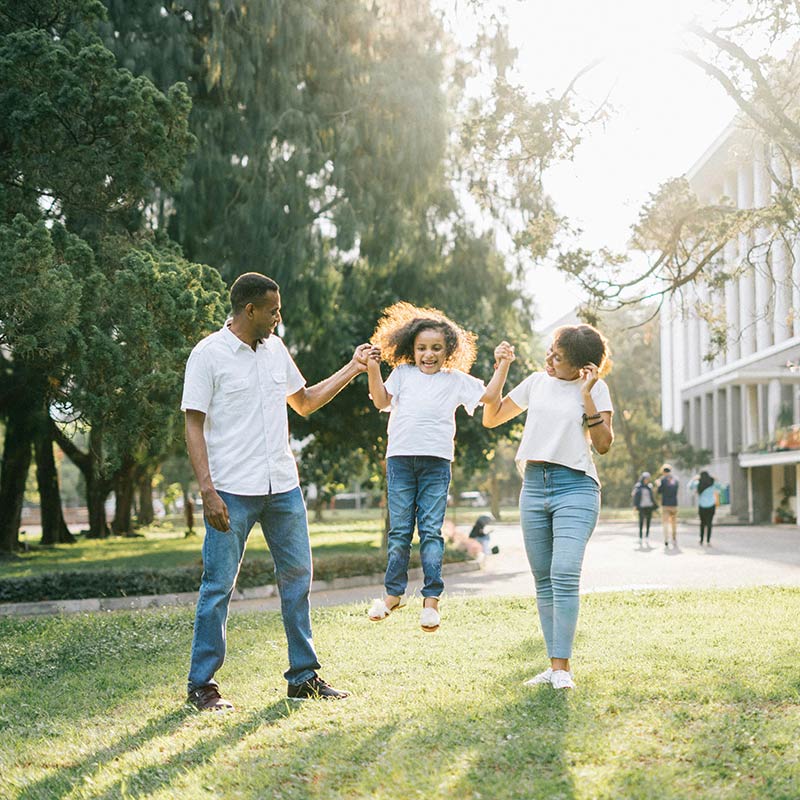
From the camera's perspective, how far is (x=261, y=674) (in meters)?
7.00

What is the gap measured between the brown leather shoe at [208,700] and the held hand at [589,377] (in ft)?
8.07

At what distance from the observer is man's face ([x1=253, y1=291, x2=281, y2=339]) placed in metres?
5.76

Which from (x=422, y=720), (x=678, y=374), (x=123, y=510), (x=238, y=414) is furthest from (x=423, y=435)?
(x=678, y=374)

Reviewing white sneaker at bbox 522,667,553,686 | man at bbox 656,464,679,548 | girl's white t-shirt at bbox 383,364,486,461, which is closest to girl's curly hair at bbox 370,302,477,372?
girl's white t-shirt at bbox 383,364,486,461

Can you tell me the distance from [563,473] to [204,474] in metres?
1.86

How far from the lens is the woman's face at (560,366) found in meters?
6.00

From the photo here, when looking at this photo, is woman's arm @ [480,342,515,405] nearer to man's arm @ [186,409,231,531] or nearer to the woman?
the woman

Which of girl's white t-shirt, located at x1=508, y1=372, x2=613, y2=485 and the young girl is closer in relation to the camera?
girl's white t-shirt, located at x1=508, y1=372, x2=613, y2=485

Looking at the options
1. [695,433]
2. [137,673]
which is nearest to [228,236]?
[137,673]

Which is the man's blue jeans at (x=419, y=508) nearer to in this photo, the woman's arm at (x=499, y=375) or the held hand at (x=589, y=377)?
the woman's arm at (x=499, y=375)

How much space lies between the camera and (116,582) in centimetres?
1535

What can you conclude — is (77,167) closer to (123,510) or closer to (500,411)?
(500,411)

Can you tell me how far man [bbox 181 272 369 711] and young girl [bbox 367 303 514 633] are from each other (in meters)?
0.58

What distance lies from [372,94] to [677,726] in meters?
16.3
